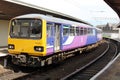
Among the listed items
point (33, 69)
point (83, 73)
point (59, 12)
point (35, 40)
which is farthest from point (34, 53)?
point (59, 12)

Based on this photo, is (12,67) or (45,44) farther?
(12,67)

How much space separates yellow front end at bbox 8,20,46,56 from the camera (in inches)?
518

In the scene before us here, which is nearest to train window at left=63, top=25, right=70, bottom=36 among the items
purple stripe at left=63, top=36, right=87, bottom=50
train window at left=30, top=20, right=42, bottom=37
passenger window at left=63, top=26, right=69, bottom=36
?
passenger window at left=63, top=26, right=69, bottom=36

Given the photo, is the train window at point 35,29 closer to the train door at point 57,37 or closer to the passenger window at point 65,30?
the train door at point 57,37

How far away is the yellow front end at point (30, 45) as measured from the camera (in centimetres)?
1316

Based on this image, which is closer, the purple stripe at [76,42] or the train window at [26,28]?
the train window at [26,28]

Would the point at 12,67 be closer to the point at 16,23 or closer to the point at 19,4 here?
the point at 16,23

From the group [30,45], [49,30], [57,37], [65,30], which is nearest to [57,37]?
[57,37]

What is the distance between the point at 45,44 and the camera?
43.7ft

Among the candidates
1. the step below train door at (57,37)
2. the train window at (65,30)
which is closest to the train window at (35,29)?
the step below train door at (57,37)

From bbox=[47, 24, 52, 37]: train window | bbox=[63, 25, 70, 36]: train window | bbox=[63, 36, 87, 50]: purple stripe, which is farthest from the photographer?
bbox=[63, 36, 87, 50]: purple stripe

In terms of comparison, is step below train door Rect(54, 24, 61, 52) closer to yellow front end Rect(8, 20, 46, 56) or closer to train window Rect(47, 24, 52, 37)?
train window Rect(47, 24, 52, 37)

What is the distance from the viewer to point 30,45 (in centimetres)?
1335

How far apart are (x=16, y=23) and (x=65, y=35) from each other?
3510 millimetres
